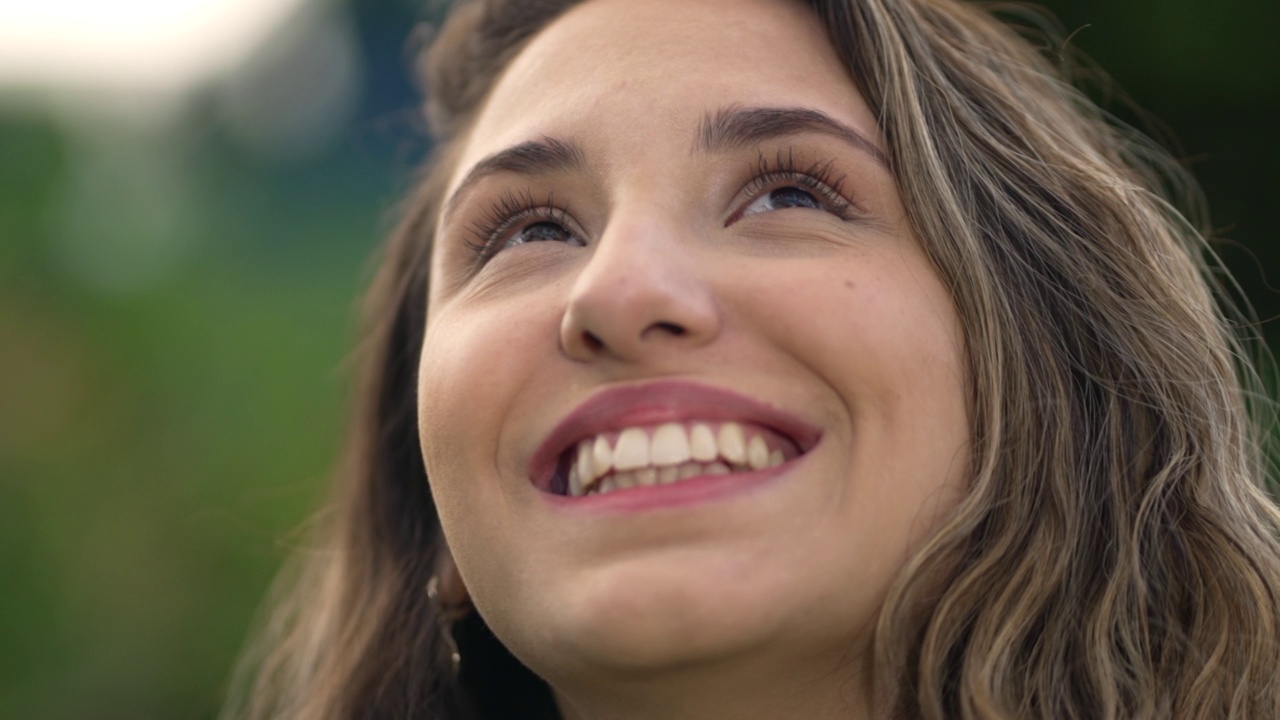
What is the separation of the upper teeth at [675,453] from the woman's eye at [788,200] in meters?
0.41

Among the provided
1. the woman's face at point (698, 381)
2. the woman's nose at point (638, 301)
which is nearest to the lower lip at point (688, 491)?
the woman's face at point (698, 381)

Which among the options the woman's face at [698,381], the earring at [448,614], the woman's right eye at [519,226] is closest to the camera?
the woman's face at [698,381]

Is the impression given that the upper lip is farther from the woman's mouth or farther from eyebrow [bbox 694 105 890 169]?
eyebrow [bbox 694 105 890 169]

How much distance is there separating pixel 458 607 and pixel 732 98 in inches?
46.7

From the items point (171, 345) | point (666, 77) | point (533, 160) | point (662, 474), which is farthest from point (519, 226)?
point (171, 345)

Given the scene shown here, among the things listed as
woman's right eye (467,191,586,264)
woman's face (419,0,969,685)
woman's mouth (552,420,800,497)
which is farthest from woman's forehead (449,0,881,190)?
woman's mouth (552,420,800,497)

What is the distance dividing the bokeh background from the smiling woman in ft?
5.75

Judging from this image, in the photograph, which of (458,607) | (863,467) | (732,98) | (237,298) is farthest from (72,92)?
(863,467)

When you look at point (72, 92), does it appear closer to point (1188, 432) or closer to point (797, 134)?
point (797, 134)

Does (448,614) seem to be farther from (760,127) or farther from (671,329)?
(760,127)

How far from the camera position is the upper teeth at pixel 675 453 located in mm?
1673

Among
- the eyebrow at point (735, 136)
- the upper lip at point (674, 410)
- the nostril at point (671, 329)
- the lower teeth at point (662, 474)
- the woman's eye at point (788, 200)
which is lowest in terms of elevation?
the lower teeth at point (662, 474)

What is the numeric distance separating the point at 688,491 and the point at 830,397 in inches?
9.9

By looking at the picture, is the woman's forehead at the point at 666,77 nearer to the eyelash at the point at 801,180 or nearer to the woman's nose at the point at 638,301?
the eyelash at the point at 801,180
